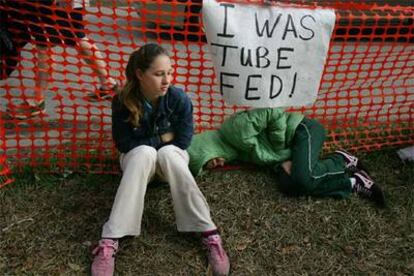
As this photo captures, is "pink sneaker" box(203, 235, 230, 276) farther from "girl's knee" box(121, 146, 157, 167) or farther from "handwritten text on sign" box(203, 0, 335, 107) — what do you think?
"handwritten text on sign" box(203, 0, 335, 107)

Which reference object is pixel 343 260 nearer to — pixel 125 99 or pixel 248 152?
pixel 248 152

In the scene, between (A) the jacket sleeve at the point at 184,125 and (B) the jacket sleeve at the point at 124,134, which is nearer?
(B) the jacket sleeve at the point at 124,134

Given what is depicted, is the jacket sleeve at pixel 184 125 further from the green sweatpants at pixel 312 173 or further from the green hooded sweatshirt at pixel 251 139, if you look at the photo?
the green sweatpants at pixel 312 173

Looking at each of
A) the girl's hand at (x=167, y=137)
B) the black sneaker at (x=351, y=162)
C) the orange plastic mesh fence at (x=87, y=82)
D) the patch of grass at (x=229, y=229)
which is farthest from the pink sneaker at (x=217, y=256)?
the black sneaker at (x=351, y=162)

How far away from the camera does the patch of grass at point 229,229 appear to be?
263cm

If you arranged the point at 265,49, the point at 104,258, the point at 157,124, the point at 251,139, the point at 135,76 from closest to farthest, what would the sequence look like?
1. the point at 104,258
2. the point at 135,76
3. the point at 157,124
4. the point at 265,49
5. the point at 251,139

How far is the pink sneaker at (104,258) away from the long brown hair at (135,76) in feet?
2.23

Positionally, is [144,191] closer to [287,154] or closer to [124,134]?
[124,134]

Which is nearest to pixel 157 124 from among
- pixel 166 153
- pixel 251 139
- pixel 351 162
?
pixel 166 153

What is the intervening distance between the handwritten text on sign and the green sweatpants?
34 cm

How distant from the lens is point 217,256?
2.61 meters

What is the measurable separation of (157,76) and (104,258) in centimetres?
102

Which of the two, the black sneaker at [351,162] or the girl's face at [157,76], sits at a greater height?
the girl's face at [157,76]

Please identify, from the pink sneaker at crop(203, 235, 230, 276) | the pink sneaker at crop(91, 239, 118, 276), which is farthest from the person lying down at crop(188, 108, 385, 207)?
the pink sneaker at crop(91, 239, 118, 276)
